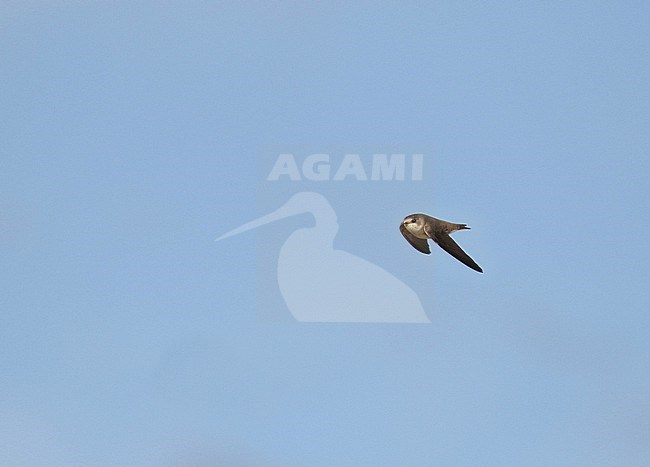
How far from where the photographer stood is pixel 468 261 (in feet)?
28.4

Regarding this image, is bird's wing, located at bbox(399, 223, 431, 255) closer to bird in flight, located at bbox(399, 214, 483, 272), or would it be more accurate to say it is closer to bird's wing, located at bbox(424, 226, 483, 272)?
bird in flight, located at bbox(399, 214, 483, 272)

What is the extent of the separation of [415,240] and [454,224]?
54 cm

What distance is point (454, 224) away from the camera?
8672 mm

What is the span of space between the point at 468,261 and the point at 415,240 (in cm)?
64

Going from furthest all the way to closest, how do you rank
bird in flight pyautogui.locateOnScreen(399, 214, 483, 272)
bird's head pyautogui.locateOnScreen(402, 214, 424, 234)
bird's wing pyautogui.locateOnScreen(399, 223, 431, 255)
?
bird's wing pyautogui.locateOnScreen(399, 223, 431, 255) < bird's head pyautogui.locateOnScreen(402, 214, 424, 234) < bird in flight pyautogui.locateOnScreen(399, 214, 483, 272)

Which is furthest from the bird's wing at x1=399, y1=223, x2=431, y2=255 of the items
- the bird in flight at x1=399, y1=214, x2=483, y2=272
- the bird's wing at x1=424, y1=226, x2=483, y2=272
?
the bird's wing at x1=424, y1=226, x2=483, y2=272

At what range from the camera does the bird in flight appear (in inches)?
342

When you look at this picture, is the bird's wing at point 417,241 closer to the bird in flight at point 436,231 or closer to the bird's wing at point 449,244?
the bird in flight at point 436,231

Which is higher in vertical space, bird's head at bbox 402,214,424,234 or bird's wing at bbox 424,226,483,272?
bird's head at bbox 402,214,424,234

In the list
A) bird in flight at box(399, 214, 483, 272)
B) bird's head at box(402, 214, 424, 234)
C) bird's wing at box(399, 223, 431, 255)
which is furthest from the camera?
bird's wing at box(399, 223, 431, 255)

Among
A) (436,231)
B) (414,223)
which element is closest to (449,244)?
(436,231)

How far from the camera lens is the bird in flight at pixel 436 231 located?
868cm

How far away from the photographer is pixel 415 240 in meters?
9.09

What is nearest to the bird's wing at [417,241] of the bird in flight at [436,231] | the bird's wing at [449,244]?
the bird in flight at [436,231]
